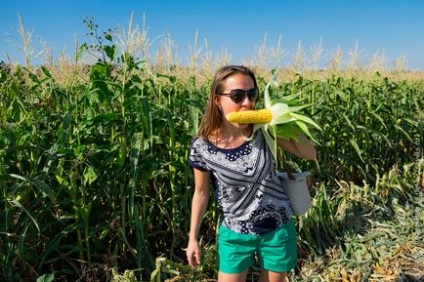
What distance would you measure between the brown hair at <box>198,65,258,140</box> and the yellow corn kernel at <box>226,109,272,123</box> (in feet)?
0.59

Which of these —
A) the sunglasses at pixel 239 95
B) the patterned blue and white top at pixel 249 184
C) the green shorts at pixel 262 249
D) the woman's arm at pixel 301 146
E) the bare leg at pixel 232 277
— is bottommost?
the bare leg at pixel 232 277

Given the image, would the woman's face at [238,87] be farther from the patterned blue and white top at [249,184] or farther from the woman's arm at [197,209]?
the woman's arm at [197,209]

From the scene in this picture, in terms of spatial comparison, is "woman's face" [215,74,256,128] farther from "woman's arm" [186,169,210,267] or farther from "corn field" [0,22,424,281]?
"corn field" [0,22,424,281]

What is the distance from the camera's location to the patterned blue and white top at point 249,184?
7.22 ft

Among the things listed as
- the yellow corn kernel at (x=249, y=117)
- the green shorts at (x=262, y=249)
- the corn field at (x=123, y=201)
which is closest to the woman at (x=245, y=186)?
the green shorts at (x=262, y=249)

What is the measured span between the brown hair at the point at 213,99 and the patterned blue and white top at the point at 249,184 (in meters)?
0.07

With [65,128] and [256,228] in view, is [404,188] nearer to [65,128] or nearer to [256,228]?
[256,228]

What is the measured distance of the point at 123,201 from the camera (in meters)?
3.02

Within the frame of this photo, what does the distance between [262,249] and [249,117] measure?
27.7 inches

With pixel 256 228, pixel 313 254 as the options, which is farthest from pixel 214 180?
pixel 313 254

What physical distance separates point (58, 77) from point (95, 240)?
7.33 feet

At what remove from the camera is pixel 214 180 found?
236 centimetres

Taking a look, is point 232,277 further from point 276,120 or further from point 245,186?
point 276,120

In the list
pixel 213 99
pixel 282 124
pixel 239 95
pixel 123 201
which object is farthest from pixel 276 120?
pixel 123 201
